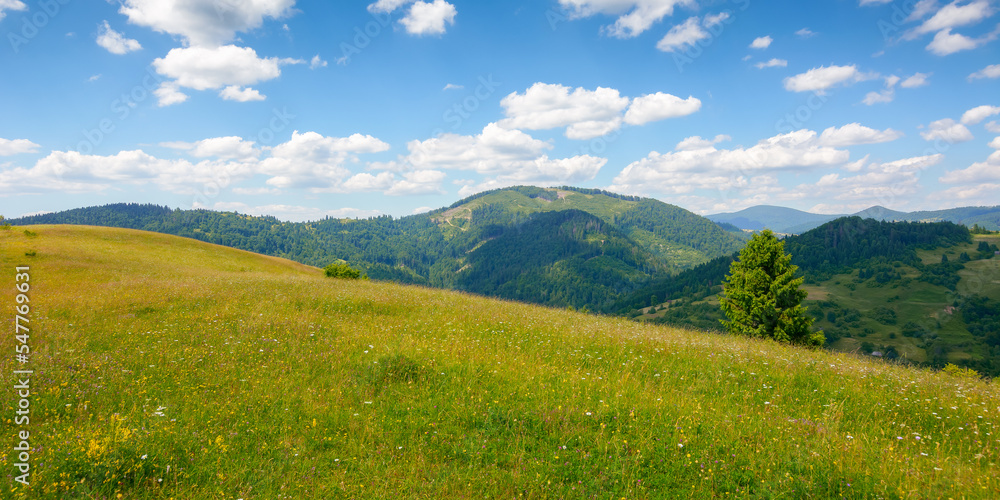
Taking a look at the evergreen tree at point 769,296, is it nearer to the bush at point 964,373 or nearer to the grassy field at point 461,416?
the bush at point 964,373

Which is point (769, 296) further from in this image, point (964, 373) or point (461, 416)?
point (461, 416)

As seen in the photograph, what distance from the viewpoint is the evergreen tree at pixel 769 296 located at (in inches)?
1184

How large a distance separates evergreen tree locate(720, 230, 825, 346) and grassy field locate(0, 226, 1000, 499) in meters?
21.3

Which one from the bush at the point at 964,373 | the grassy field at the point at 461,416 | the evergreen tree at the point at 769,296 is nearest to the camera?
the grassy field at the point at 461,416

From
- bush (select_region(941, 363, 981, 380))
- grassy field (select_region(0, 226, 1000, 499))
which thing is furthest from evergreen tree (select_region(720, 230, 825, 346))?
grassy field (select_region(0, 226, 1000, 499))

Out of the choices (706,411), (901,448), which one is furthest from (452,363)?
(901,448)

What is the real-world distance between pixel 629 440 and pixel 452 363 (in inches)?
166

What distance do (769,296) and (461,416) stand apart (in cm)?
3216

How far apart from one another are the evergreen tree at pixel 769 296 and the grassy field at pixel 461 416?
21344 millimetres

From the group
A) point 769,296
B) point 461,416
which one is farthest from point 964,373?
point 769,296

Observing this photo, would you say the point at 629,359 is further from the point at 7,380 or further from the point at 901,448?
the point at 7,380

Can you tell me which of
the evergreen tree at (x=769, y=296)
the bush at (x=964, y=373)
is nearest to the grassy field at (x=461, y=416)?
the bush at (x=964, y=373)

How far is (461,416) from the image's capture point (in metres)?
6.87

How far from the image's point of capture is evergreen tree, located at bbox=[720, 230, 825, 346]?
98.7 feet
